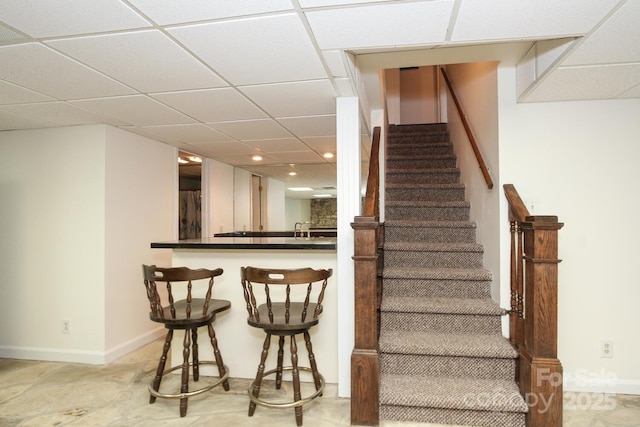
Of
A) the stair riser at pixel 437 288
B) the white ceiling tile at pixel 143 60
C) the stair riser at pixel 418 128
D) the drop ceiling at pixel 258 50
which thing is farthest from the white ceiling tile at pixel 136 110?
the stair riser at pixel 418 128

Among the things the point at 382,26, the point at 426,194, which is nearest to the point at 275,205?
the point at 426,194

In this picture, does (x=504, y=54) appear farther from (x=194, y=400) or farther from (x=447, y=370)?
(x=194, y=400)

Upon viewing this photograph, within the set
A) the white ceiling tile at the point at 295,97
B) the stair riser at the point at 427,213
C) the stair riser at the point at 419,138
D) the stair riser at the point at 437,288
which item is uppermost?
the stair riser at the point at 419,138

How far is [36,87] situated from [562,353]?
3.96 metres

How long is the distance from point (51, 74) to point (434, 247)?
2.92 metres

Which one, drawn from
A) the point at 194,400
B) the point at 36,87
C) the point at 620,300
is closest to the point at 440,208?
the point at 620,300

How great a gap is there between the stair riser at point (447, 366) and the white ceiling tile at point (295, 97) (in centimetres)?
176

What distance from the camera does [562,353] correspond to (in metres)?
2.53

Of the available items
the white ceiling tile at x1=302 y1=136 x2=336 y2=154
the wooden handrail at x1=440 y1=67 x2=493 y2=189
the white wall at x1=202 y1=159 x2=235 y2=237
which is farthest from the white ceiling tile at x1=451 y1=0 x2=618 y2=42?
the white wall at x1=202 y1=159 x2=235 y2=237

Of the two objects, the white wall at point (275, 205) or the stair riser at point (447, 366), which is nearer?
the stair riser at point (447, 366)

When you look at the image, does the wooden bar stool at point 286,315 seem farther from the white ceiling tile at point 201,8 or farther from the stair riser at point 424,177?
the stair riser at point 424,177

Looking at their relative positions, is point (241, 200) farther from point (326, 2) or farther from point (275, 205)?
point (326, 2)

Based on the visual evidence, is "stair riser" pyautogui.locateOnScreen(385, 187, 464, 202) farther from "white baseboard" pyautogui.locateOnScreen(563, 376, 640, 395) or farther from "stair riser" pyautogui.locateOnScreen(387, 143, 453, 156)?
"white baseboard" pyautogui.locateOnScreen(563, 376, 640, 395)

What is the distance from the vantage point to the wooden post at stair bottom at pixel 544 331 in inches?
78.6
